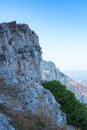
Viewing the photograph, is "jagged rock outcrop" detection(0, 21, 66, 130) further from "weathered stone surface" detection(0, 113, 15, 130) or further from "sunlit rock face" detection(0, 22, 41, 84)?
"weathered stone surface" detection(0, 113, 15, 130)

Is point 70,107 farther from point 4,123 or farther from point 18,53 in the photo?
point 4,123

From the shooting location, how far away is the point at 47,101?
48.1 meters

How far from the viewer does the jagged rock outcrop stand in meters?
41.4

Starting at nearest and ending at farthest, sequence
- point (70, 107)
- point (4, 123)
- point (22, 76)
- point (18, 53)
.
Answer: point (4, 123) < point (22, 76) < point (18, 53) < point (70, 107)

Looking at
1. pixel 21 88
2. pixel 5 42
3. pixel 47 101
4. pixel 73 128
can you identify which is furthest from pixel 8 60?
pixel 73 128

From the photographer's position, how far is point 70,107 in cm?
6044

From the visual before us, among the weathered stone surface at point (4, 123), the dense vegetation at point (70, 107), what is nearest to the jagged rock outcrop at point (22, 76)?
the weathered stone surface at point (4, 123)

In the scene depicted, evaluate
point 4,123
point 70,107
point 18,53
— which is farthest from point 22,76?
point 4,123

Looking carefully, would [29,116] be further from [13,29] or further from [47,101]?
[13,29]

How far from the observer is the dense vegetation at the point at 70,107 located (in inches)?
2255

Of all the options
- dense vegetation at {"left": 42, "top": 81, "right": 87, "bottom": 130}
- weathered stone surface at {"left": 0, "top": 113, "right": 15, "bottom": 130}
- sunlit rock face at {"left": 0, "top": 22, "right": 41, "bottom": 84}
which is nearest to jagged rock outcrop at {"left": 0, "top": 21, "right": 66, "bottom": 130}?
sunlit rock face at {"left": 0, "top": 22, "right": 41, "bottom": 84}

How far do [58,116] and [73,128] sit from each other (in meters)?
8.67

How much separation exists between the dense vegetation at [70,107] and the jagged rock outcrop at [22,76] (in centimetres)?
549

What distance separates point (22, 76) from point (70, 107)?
1462 cm
